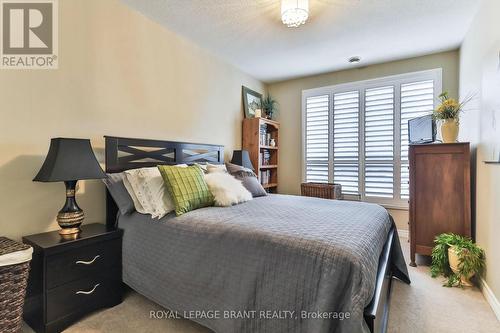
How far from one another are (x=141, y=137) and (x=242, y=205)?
1280 millimetres

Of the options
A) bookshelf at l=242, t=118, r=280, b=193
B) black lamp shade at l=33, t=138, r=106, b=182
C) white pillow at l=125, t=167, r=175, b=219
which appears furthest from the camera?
bookshelf at l=242, t=118, r=280, b=193

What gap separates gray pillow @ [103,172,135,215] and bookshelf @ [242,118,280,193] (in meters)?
2.24

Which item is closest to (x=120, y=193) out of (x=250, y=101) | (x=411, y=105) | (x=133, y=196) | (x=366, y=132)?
(x=133, y=196)

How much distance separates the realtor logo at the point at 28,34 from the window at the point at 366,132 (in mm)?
3524

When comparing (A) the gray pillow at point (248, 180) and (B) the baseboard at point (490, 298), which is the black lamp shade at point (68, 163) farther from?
(B) the baseboard at point (490, 298)

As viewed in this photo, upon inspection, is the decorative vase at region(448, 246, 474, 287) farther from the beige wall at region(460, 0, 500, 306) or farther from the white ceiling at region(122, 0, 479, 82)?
the white ceiling at region(122, 0, 479, 82)

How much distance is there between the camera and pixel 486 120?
2238 millimetres

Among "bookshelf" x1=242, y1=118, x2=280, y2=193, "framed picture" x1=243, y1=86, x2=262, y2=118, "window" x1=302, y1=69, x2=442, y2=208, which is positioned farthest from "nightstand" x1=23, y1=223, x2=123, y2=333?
"window" x1=302, y1=69, x2=442, y2=208

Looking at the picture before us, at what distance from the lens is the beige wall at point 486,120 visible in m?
1.96

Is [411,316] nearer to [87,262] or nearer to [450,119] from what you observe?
[450,119]

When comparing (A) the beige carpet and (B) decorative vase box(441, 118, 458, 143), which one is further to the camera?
(B) decorative vase box(441, 118, 458, 143)

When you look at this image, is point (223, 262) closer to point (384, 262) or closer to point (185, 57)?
point (384, 262)

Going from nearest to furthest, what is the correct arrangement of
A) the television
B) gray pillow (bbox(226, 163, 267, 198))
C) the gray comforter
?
1. the gray comforter
2. the television
3. gray pillow (bbox(226, 163, 267, 198))

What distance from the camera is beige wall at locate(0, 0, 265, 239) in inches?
74.4
